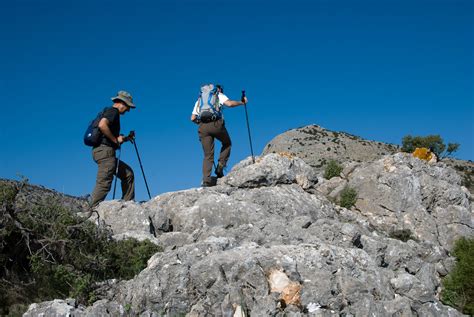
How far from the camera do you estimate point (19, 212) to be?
9.50 meters

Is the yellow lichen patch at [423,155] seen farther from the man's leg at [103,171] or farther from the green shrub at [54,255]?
the green shrub at [54,255]

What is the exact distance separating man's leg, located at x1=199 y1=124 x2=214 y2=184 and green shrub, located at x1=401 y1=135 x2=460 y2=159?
43.0 meters

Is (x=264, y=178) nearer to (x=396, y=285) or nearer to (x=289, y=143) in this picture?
(x=396, y=285)

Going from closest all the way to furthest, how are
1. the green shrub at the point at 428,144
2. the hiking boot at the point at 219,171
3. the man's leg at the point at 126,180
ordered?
1. the man's leg at the point at 126,180
2. the hiking boot at the point at 219,171
3. the green shrub at the point at 428,144

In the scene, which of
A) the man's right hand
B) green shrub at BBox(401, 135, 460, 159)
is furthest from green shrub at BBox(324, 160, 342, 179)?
green shrub at BBox(401, 135, 460, 159)

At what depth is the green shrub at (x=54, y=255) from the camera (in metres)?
8.70

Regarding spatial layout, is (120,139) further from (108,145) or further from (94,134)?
(94,134)

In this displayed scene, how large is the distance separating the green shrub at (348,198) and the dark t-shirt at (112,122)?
7.51 metres

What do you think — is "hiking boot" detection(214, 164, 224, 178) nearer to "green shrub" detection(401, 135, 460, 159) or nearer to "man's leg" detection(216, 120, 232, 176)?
"man's leg" detection(216, 120, 232, 176)

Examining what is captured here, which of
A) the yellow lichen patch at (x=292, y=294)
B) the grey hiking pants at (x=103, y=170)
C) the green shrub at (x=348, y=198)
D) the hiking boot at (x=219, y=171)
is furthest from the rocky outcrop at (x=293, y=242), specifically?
the grey hiking pants at (x=103, y=170)

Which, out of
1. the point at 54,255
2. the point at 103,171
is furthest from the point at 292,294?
the point at 103,171

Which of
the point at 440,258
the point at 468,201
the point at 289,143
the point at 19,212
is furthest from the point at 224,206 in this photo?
the point at 289,143

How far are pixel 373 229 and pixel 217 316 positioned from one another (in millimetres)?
8164

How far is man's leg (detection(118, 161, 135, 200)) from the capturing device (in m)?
13.4
